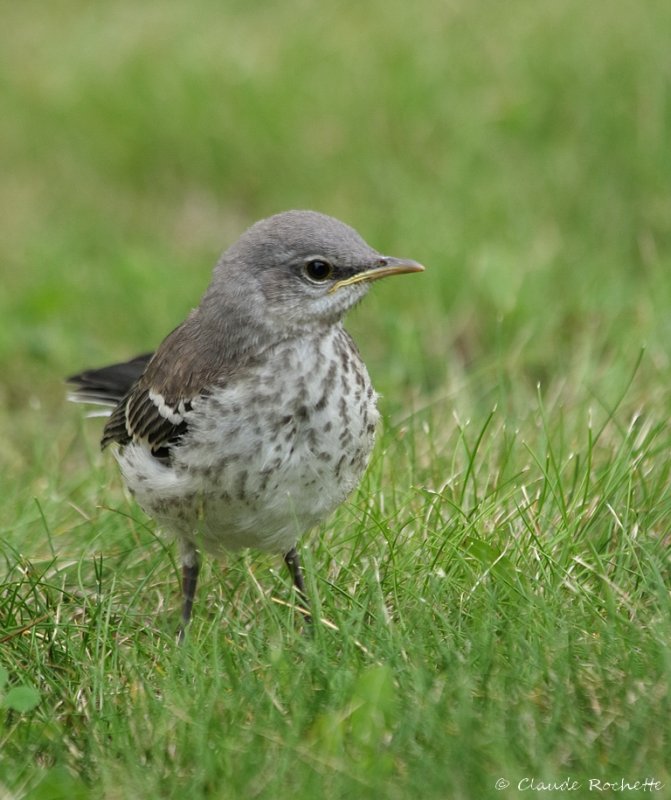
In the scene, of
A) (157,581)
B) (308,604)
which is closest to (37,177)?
(157,581)

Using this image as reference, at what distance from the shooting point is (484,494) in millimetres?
4910

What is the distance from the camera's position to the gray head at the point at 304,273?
4699 mm

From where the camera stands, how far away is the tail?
5.84m

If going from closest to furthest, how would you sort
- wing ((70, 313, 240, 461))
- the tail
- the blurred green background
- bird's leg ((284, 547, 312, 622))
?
wing ((70, 313, 240, 461)), bird's leg ((284, 547, 312, 622)), the tail, the blurred green background

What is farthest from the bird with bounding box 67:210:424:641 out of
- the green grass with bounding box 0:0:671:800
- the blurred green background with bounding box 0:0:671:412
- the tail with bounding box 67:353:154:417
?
the blurred green background with bounding box 0:0:671:412

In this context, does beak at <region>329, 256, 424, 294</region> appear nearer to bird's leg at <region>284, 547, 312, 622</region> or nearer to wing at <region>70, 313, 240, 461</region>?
wing at <region>70, 313, 240, 461</region>

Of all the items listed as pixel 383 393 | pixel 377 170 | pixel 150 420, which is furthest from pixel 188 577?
pixel 377 170

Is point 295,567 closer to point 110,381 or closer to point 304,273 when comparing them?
point 304,273

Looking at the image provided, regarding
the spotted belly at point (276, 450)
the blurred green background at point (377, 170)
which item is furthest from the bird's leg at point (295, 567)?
the blurred green background at point (377, 170)

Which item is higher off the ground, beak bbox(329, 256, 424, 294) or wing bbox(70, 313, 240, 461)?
beak bbox(329, 256, 424, 294)

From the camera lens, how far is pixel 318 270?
4750 mm

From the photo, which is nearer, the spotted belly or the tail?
the spotted belly

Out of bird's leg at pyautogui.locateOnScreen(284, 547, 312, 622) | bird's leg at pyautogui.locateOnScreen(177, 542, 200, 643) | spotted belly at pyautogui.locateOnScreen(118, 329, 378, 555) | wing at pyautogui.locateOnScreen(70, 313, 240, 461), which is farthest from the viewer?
bird's leg at pyautogui.locateOnScreen(284, 547, 312, 622)

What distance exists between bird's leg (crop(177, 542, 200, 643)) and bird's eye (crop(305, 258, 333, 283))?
3.47 feet
